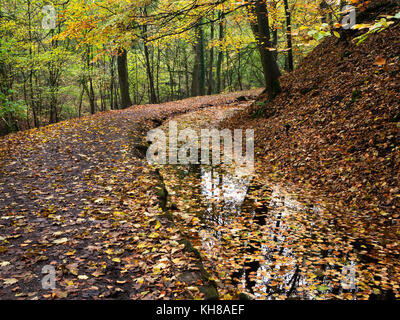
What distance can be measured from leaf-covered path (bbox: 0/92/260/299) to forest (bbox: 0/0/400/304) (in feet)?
0.09

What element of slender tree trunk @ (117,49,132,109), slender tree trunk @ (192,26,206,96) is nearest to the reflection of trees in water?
slender tree trunk @ (117,49,132,109)

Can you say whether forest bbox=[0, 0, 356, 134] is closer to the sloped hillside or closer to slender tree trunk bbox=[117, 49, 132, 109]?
slender tree trunk bbox=[117, 49, 132, 109]

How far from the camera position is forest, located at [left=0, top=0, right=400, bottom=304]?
12.0 ft

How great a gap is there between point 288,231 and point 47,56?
47.7 ft

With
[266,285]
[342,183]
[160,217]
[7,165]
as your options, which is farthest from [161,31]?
[266,285]

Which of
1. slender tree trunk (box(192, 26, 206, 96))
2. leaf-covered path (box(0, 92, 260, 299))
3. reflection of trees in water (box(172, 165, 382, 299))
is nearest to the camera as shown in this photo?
leaf-covered path (box(0, 92, 260, 299))

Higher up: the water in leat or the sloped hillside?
the sloped hillside

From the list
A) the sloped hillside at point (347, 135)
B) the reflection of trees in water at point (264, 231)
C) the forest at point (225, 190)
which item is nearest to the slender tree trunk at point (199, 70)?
the forest at point (225, 190)

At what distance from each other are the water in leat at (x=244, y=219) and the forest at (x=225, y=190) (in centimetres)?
3

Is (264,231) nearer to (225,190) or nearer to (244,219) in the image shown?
(244,219)

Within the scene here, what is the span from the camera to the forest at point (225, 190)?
3.65m

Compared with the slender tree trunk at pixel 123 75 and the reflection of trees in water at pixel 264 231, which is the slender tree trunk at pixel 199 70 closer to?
the slender tree trunk at pixel 123 75

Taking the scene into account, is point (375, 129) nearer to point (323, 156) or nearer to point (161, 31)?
point (323, 156)

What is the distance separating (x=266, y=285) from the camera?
387 centimetres
